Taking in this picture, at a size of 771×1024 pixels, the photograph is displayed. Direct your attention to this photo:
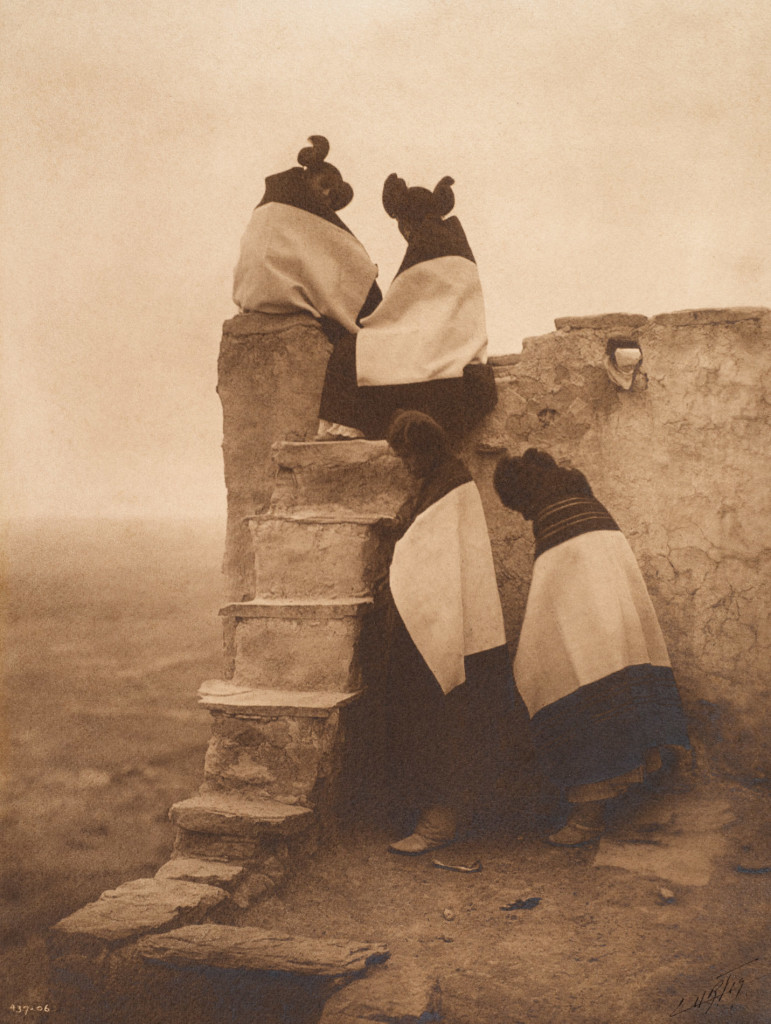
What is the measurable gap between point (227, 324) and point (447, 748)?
2.05 m

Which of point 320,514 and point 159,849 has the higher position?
point 320,514

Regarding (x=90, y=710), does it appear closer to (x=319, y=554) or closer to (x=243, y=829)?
(x=243, y=829)

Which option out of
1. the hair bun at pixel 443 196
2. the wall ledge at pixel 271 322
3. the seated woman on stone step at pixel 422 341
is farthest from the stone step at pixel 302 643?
the hair bun at pixel 443 196

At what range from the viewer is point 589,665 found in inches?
99.7

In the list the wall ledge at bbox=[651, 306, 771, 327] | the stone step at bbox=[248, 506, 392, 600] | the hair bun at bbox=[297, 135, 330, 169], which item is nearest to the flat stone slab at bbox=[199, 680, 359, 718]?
the stone step at bbox=[248, 506, 392, 600]

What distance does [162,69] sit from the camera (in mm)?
3033

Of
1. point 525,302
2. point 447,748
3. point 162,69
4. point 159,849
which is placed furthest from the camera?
point 525,302

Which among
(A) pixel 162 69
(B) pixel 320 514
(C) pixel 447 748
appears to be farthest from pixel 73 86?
A: (C) pixel 447 748

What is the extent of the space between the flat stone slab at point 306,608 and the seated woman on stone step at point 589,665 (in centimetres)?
58

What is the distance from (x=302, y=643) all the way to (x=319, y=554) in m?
0.32

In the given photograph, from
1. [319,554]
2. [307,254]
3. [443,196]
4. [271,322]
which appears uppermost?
[443,196]

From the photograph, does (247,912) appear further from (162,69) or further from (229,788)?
(162,69)
